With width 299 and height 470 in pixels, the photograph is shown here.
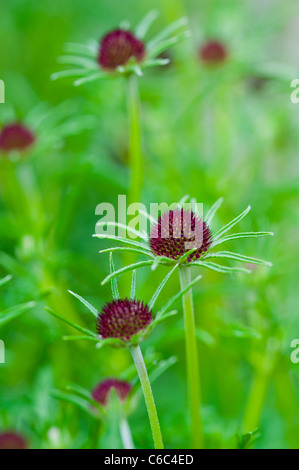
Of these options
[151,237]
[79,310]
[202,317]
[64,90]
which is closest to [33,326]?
[79,310]

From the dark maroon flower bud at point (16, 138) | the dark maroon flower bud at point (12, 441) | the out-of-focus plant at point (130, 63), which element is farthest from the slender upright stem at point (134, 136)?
the dark maroon flower bud at point (12, 441)

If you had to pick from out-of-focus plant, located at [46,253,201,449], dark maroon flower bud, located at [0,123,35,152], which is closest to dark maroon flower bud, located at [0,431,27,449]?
out-of-focus plant, located at [46,253,201,449]

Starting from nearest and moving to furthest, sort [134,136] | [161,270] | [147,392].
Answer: [147,392] < [134,136] < [161,270]

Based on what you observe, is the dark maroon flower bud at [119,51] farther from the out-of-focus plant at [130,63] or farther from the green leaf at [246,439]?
the green leaf at [246,439]

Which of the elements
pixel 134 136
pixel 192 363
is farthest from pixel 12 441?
pixel 134 136

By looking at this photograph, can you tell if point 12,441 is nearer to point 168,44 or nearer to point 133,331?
point 133,331

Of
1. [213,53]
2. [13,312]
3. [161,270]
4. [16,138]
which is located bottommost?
[13,312]

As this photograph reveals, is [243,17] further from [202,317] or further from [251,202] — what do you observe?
[202,317]
